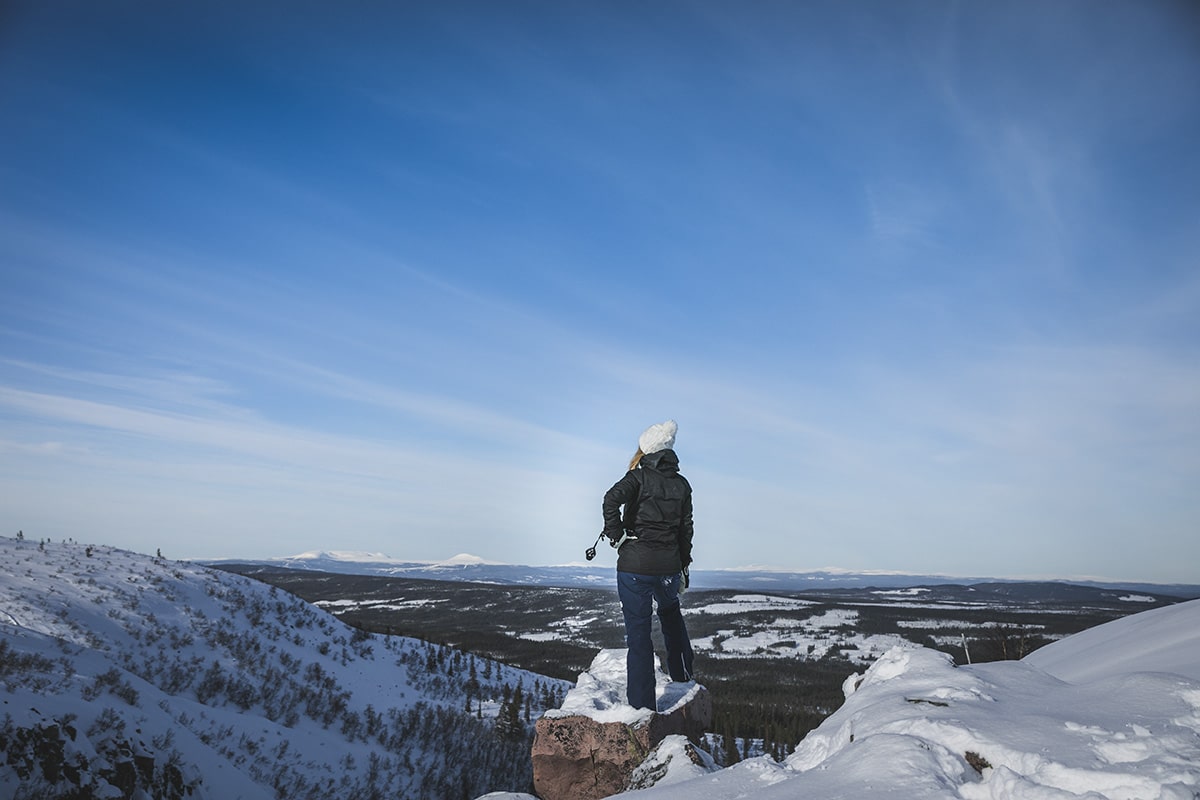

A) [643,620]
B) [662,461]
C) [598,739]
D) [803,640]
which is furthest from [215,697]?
[803,640]

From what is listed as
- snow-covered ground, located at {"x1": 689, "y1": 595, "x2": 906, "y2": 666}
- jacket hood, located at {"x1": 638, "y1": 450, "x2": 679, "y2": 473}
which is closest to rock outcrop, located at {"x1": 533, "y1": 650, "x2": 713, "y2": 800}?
jacket hood, located at {"x1": 638, "y1": 450, "x2": 679, "y2": 473}

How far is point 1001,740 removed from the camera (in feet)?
9.28

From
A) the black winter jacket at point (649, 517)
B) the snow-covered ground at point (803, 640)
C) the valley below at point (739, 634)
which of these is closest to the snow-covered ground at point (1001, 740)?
the black winter jacket at point (649, 517)

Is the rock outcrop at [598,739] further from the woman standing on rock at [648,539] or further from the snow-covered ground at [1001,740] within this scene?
the snow-covered ground at [1001,740]

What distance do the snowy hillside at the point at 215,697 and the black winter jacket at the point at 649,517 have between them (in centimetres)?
532

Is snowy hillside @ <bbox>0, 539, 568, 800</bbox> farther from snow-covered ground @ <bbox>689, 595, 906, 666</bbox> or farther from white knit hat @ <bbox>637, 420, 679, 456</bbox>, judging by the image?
snow-covered ground @ <bbox>689, 595, 906, 666</bbox>

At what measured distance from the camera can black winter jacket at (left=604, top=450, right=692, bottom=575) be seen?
6.09m

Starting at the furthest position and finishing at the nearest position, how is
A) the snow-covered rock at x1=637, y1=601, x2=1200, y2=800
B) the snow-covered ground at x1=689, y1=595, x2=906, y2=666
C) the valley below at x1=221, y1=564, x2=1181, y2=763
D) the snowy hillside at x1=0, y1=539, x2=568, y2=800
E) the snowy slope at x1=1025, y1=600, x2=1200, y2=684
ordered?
the snow-covered ground at x1=689, y1=595, x2=906, y2=666 → the valley below at x1=221, y1=564, x2=1181, y2=763 → the snowy hillside at x1=0, y1=539, x2=568, y2=800 → the snowy slope at x1=1025, y1=600, x2=1200, y2=684 → the snow-covered rock at x1=637, y1=601, x2=1200, y2=800

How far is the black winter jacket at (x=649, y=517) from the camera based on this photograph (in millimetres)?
6091

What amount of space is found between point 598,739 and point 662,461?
2.94 metres

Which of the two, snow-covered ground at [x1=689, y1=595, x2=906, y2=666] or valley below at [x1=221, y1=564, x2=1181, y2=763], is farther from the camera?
snow-covered ground at [x1=689, y1=595, x2=906, y2=666]

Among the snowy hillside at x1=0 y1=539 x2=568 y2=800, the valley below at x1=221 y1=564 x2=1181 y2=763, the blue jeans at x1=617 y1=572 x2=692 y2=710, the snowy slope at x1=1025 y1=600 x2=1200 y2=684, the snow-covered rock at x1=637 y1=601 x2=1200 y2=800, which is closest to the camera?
the snow-covered rock at x1=637 y1=601 x2=1200 y2=800

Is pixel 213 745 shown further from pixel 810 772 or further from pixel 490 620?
pixel 490 620

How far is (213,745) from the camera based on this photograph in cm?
Answer: 892
